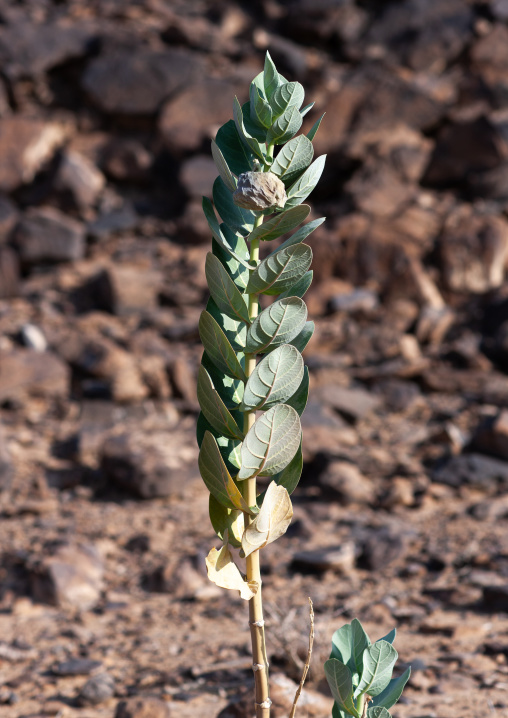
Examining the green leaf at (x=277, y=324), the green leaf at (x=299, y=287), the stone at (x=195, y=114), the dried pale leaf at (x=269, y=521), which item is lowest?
the dried pale leaf at (x=269, y=521)

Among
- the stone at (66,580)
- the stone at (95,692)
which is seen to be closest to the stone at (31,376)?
the stone at (66,580)

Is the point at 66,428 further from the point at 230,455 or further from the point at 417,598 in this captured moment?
the point at 230,455

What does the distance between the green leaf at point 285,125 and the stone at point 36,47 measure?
10.4 m

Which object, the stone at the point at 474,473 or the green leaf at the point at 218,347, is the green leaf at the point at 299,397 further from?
the stone at the point at 474,473

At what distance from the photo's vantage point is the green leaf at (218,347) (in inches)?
47.3

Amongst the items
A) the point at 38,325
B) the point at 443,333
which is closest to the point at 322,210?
the point at 443,333

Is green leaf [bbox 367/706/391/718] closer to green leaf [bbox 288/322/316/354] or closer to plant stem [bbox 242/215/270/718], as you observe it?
plant stem [bbox 242/215/270/718]

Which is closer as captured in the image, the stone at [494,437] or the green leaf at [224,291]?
the green leaf at [224,291]

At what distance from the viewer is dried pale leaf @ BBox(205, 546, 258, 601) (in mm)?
1205

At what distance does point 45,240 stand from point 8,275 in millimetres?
749

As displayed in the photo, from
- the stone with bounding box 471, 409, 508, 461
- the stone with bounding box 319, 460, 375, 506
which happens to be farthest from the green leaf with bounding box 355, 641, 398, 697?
the stone with bounding box 471, 409, 508, 461

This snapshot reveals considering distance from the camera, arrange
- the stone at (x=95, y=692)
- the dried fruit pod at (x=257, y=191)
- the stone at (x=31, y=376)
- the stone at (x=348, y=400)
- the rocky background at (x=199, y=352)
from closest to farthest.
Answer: the dried fruit pod at (x=257, y=191)
the stone at (x=95, y=692)
the rocky background at (x=199, y=352)
the stone at (x=348, y=400)
the stone at (x=31, y=376)

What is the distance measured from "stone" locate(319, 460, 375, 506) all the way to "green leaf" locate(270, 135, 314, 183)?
355 cm

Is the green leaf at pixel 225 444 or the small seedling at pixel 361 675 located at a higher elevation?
the green leaf at pixel 225 444
